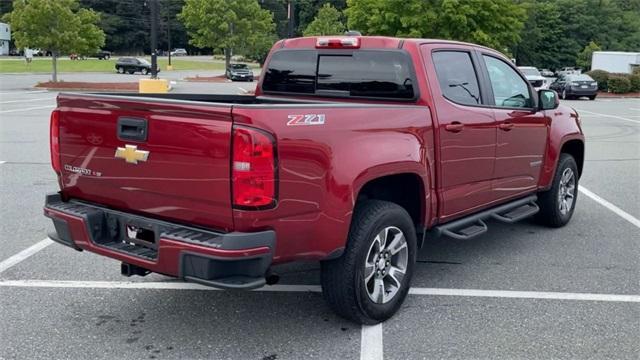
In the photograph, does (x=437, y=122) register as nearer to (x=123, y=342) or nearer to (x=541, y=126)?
(x=541, y=126)

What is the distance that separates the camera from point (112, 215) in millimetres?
3834

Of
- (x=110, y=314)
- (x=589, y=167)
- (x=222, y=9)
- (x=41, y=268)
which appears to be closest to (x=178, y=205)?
(x=110, y=314)

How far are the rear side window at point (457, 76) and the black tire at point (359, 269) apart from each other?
46.6 inches

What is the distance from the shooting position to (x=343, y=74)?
5062 mm

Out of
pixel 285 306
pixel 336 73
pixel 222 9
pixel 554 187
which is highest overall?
pixel 222 9

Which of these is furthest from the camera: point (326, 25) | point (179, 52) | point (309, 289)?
point (179, 52)

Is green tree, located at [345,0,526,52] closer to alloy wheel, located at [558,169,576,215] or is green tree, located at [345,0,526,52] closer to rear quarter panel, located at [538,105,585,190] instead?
alloy wheel, located at [558,169,576,215]

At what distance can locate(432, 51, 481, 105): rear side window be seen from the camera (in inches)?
191

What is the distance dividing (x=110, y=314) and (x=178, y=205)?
128 cm

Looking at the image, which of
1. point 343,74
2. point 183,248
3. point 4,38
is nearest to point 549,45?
point 343,74

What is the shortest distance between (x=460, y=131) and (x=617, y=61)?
52305mm

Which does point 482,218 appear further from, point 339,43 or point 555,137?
point 339,43

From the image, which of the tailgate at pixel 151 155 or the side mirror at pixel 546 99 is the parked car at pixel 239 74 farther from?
the tailgate at pixel 151 155

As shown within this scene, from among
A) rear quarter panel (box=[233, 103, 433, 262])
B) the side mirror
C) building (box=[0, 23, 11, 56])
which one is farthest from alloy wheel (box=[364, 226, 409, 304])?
building (box=[0, 23, 11, 56])
